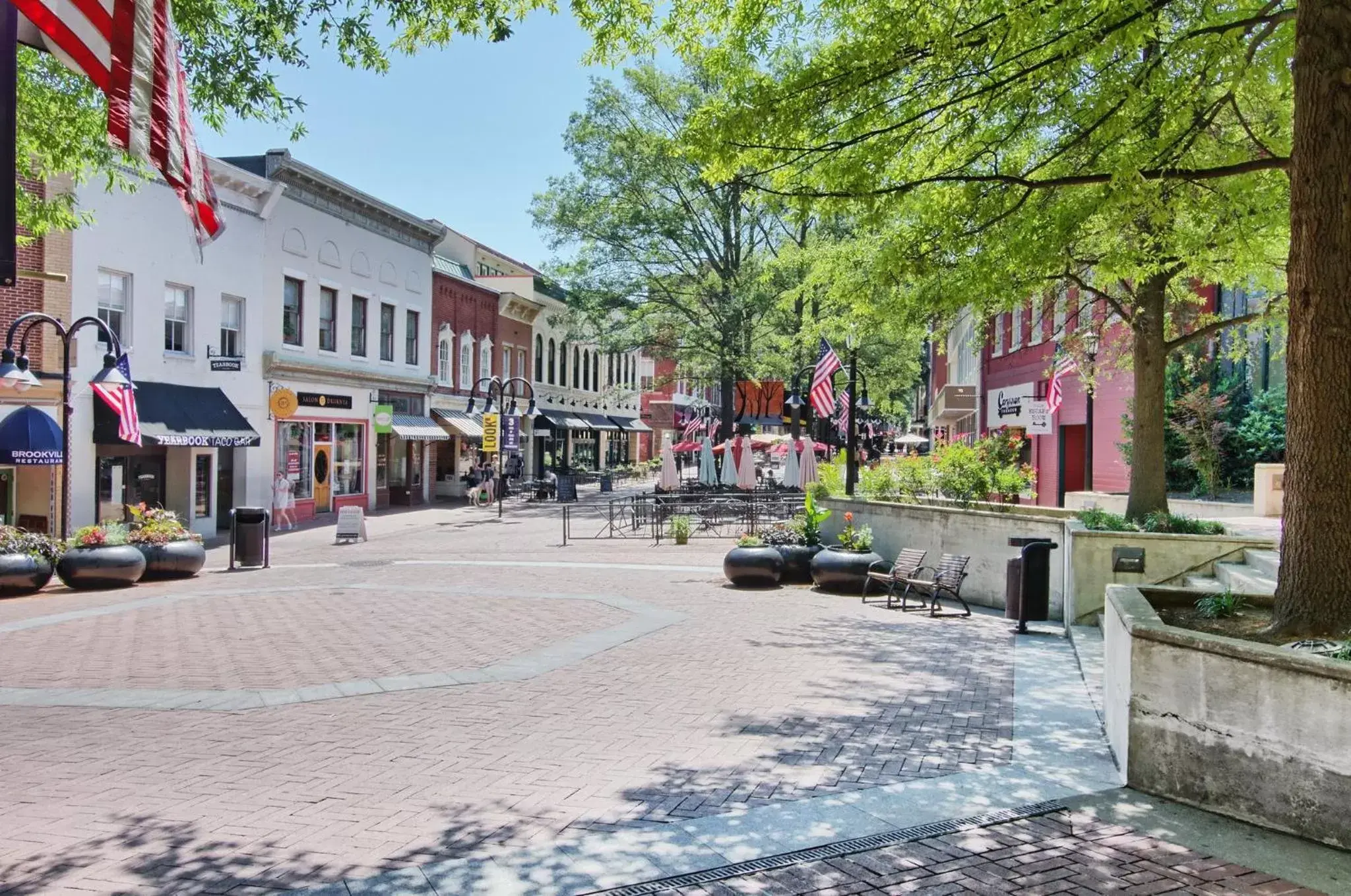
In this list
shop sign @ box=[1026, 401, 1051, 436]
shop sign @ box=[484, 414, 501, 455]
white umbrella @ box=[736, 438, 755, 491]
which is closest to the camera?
shop sign @ box=[1026, 401, 1051, 436]

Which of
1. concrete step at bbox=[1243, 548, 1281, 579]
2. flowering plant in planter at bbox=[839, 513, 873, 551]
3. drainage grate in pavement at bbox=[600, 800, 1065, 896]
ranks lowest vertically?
drainage grate in pavement at bbox=[600, 800, 1065, 896]

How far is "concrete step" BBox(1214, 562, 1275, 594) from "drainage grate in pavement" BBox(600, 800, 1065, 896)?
427cm

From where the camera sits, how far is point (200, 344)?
24.1 metres

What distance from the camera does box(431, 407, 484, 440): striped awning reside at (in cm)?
3681

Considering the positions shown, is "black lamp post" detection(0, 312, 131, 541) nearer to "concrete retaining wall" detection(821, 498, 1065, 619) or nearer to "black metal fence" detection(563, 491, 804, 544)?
"black metal fence" detection(563, 491, 804, 544)

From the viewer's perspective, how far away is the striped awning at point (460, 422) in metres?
36.8

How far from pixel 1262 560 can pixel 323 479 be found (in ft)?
86.5

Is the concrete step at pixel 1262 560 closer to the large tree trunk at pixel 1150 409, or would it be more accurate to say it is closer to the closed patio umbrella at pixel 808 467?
the large tree trunk at pixel 1150 409

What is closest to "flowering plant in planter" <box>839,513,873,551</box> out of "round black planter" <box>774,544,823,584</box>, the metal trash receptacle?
"round black planter" <box>774,544,823,584</box>

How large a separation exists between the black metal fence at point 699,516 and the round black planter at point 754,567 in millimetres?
7997

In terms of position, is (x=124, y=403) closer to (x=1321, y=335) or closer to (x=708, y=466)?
(x=1321, y=335)

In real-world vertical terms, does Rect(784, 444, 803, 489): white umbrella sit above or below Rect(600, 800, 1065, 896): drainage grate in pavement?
above

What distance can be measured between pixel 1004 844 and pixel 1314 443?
10.5 feet

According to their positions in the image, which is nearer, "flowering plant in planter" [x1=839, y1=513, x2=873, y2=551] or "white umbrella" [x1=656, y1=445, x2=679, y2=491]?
"flowering plant in planter" [x1=839, y1=513, x2=873, y2=551]
